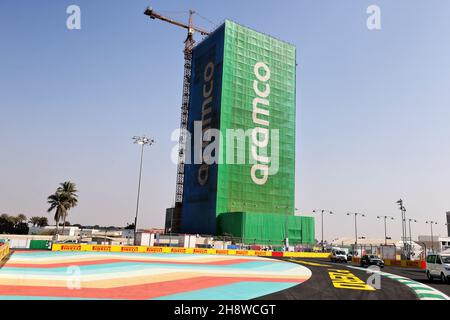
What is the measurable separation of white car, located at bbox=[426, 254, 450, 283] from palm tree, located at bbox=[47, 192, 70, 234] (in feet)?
254

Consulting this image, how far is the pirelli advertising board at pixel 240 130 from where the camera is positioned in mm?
90438

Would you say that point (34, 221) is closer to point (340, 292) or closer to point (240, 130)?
point (240, 130)

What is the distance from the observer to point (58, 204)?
279ft

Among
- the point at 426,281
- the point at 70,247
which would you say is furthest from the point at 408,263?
the point at 70,247

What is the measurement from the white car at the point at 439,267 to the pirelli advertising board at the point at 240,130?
211 ft

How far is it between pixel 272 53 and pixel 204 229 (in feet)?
162

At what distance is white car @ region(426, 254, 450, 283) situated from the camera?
924 inches

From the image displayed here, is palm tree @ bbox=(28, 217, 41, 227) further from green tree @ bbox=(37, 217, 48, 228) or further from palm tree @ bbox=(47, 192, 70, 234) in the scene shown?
palm tree @ bbox=(47, 192, 70, 234)

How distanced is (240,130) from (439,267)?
7034cm

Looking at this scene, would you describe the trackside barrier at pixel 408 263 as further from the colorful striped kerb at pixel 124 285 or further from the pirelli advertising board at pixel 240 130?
the pirelli advertising board at pixel 240 130

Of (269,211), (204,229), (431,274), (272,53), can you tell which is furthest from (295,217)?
(431,274)

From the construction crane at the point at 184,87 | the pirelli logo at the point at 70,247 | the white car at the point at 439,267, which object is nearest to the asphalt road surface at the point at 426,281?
the white car at the point at 439,267
